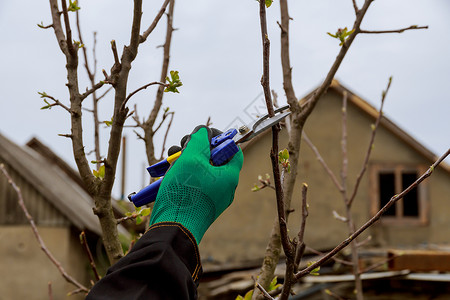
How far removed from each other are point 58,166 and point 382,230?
896cm

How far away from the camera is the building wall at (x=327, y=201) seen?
41.8 feet

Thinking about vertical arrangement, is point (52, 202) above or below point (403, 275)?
above

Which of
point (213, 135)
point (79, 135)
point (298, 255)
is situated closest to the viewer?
point (298, 255)

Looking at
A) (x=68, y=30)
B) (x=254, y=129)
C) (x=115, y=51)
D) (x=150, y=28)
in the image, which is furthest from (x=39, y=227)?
(x=254, y=129)

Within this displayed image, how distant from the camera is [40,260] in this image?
10.9 m

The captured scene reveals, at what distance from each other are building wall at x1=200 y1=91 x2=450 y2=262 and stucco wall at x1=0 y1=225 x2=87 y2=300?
10.9 feet

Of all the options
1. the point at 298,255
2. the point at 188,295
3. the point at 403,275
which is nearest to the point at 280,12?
the point at 298,255

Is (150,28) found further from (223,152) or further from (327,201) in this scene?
(327,201)

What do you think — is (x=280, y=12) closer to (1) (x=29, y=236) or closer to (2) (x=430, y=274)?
(2) (x=430, y=274)

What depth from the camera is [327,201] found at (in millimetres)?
12898

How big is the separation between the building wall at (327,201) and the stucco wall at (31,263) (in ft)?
10.9

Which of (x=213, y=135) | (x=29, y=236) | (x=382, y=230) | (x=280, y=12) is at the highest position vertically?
(x=280, y=12)

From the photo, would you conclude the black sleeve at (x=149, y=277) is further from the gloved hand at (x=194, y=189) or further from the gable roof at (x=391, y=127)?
the gable roof at (x=391, y=127)

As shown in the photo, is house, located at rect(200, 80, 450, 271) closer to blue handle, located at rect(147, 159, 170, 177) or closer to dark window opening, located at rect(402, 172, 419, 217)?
dark window opening, located at rect(402, 172, 419, 217)
